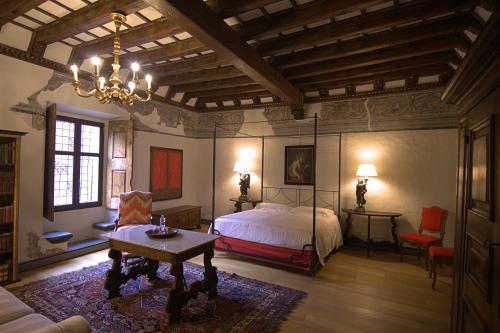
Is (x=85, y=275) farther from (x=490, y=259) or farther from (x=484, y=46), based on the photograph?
(x=484, y=46)

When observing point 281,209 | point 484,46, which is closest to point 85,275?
point 281,209

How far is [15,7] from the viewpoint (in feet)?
9.64

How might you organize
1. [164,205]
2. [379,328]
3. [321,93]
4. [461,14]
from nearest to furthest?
1. [379,328]
2. [461,14]
3. [321,93]
4. [164,205]

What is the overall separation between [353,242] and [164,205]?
412cm

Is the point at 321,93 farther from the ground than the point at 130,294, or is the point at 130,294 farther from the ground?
the point at 321,93

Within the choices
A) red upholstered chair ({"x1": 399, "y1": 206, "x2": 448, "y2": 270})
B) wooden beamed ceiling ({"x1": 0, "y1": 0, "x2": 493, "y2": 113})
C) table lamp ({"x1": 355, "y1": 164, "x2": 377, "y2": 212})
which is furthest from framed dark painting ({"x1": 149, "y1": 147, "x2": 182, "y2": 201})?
red upholstered chair ({"x1": 399, "y1": 206, "x2": 448, "y2": 270})

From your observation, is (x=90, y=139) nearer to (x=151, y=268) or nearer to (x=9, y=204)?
(x=9, y=204)

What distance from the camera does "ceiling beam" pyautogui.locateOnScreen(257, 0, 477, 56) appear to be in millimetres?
2812

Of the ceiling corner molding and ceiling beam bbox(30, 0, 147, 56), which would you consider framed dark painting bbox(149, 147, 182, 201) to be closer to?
ceiling beam bbox(30, 0, 147, 56)

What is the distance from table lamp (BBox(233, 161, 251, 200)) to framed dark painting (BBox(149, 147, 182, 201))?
4.74 feet

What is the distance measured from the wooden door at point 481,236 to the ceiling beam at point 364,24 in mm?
1880

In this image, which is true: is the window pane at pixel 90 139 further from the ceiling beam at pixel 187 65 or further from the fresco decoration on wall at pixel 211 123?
the fresco decoration on wall at pixel 211 123

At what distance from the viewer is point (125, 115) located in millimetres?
5234

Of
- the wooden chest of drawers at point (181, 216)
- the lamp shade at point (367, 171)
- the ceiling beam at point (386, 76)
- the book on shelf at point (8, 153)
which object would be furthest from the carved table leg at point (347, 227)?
the book on shelf at point (8, 153)
